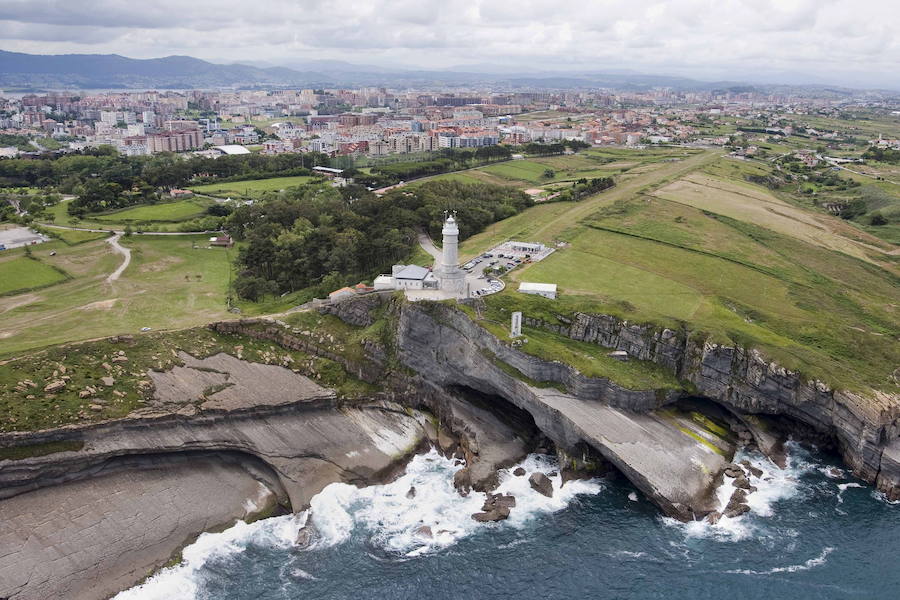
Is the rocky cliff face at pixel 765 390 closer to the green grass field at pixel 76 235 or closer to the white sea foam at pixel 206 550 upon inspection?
the white sea foam at pixel 206 550

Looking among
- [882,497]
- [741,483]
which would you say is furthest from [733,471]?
[882,497]

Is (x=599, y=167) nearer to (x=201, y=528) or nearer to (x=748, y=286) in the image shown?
(x=748, y=286)

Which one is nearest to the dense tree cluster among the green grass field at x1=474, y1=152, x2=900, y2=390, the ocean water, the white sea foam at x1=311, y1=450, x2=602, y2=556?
the green grass field at x1=474, y1=152, x2=900, y2=390

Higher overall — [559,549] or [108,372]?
[108,372]

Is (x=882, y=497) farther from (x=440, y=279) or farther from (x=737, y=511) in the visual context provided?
(x=440, y=279)

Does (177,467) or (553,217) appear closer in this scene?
(177,467)
